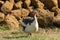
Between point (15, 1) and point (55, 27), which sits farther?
point (15, 1)

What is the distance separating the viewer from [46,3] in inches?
589

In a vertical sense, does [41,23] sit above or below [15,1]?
below

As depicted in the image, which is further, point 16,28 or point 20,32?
point 16,28

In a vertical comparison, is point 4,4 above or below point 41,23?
above

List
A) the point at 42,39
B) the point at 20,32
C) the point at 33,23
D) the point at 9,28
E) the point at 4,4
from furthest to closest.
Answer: the point at 4,4 < the point at 9,28 < the point at 20,32 < the point at 33,23 < the point at 42,39

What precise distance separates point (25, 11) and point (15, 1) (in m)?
0.95

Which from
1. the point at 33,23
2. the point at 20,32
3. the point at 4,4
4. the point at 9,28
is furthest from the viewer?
the point at 4,4

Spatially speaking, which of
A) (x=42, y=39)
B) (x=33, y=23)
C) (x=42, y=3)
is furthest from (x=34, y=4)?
(x=42, y=39)

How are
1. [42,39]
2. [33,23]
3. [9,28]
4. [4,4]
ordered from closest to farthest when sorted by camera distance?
[42,39], [33,23], [9,28], [4,4]

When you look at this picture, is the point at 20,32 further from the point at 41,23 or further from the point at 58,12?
the point at 58,12

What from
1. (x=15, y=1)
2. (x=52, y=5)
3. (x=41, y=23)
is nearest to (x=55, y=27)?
(x=41, y=23)

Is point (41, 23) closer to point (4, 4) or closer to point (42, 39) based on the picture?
point (4, 4)

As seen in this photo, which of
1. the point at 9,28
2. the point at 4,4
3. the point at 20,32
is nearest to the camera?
the point at 20,32

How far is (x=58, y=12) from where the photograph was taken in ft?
47.6
